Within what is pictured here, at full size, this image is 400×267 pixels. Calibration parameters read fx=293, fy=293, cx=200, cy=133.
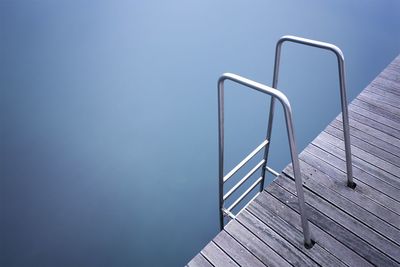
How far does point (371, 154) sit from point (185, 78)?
215cm

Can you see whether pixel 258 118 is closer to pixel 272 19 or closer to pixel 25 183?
pixel 272 19

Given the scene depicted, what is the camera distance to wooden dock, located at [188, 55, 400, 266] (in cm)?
108

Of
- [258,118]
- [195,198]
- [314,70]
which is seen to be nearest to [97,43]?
[195,198]

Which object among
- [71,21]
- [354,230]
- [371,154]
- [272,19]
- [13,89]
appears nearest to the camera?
[354,230]

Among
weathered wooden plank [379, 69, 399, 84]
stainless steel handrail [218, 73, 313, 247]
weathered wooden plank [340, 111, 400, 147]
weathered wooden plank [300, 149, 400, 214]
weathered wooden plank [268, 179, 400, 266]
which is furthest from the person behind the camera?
weathered wooden plank [379, 69, 399, 84]

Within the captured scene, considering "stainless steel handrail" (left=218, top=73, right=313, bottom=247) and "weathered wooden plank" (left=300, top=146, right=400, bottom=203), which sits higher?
"stainless steel handrail" (left=218, top=73, right=313, bottom=247)

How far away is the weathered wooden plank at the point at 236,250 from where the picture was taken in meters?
1.07

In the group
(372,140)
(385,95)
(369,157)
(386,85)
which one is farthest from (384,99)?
(369,157)

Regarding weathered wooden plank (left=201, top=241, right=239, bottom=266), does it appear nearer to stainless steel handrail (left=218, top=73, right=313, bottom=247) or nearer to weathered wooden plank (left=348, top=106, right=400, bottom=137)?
stainless steel handrail (left=218, top=73, right=313, bottom=247)

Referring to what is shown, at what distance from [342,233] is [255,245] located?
0.34 m

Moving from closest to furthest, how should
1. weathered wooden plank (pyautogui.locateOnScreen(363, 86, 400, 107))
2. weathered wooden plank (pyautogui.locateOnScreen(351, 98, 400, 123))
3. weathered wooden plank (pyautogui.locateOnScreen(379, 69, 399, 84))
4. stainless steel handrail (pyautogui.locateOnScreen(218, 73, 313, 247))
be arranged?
stainless steel handrail (pyautogui.locateOnScreen(218, 73, 313, 247)) < weathered wooden plank (pyautogui.locateOnScreen(351, 98, 400, 123)) < weathered wooden plank (pyautogui.locateOnScreen(363, 86, 400, 107)) < weathered wooden plank (pyautogui.locateOnScreen(379, 69, 399, 84))

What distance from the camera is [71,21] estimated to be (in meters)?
2.34

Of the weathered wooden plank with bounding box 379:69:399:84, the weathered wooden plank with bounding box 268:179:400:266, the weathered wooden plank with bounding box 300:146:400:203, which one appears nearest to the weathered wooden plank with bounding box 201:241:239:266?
the weathered wooden plank with bounding box 268:179:400:266

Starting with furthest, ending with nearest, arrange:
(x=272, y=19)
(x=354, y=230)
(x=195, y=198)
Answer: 1. (x=272, y=19)
2. (x=195, y=198)
3. (x=354, y=230)
